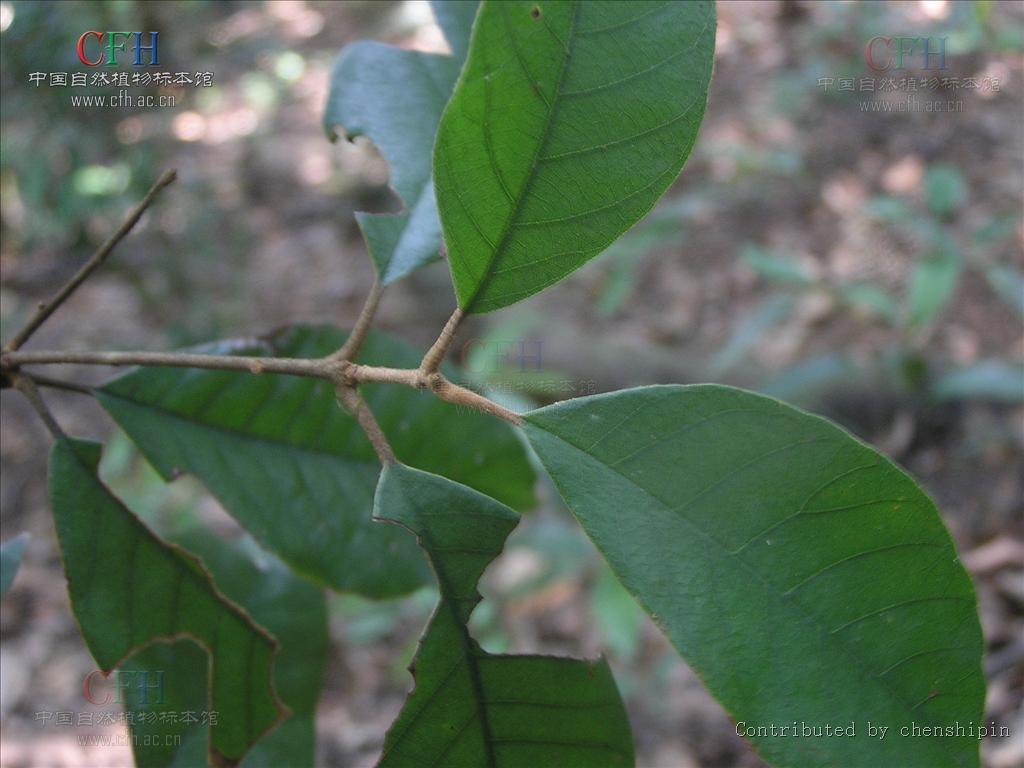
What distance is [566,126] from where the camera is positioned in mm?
517

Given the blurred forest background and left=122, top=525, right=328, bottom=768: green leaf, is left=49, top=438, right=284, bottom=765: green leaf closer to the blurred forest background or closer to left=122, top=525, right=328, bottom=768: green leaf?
left=122, top=525, right=328, bottom=768: green leaf

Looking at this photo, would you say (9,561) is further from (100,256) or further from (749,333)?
(749,333)

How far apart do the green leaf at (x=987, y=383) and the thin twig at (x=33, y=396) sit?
2.02 metres

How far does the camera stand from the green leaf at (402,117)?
0.72m

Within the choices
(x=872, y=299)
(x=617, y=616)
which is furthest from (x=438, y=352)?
(x=872, y=299)

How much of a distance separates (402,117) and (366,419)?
333 millimetres

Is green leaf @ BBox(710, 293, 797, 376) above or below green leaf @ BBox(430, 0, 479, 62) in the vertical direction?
below

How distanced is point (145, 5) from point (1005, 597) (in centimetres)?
261

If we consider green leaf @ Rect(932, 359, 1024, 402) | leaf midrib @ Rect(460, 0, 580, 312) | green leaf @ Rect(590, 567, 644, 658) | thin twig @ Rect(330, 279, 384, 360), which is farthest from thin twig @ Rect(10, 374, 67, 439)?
green leaf @ Rect(932, 359, 1024, 402)

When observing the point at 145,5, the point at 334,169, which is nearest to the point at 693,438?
the point at 145,5

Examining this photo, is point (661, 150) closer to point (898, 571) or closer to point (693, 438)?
point (693, 438)

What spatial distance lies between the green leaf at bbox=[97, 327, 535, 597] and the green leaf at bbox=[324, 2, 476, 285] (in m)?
0.12

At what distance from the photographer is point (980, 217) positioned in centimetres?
303

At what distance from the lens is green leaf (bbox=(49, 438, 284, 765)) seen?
669 mm
